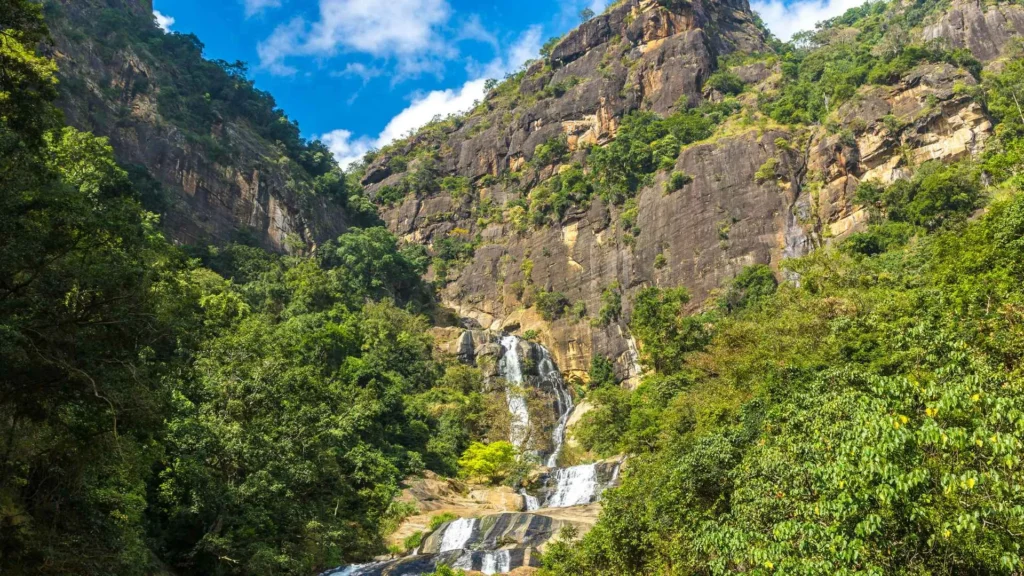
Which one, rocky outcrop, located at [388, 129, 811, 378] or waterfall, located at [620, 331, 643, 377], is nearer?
waterfall, located at [620, 331, 643, 377]

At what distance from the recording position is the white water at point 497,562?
20953mm

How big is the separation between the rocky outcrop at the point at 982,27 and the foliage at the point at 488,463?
170ft

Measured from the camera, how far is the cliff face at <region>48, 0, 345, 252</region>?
45.9 m

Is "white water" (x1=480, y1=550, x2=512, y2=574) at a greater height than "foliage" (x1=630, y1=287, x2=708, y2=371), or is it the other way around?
"foliage" (x1=630, y1=287, x2=708, y2=371)

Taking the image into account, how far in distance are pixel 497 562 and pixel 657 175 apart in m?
44.6

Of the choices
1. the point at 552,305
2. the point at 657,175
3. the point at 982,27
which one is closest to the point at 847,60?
the point at 982,27

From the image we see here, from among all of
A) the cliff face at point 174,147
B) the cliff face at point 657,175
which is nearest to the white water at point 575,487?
the cliff face at point 657,175

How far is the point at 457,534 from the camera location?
24.0m

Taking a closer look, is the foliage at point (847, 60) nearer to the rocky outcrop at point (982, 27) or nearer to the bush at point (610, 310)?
the rocky outcrop at point (982, 27)

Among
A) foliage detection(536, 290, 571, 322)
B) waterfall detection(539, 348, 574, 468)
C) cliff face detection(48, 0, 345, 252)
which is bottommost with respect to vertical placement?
waterfall detection(539, 348, 574, 468)

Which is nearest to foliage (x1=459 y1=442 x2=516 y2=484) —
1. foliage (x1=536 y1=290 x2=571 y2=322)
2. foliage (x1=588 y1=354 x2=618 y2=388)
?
foliage (x1=588 y1=354 x2=618 y2=388)

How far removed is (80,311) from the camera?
10.8 m

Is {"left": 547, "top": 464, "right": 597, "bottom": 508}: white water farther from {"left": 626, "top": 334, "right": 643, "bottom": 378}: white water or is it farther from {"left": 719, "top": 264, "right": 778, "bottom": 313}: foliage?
{"left": 719, "top": 264, "right": 778, "bottom": 313}: foliage

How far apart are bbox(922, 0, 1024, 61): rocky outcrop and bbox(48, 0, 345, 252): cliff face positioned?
57.5 m
